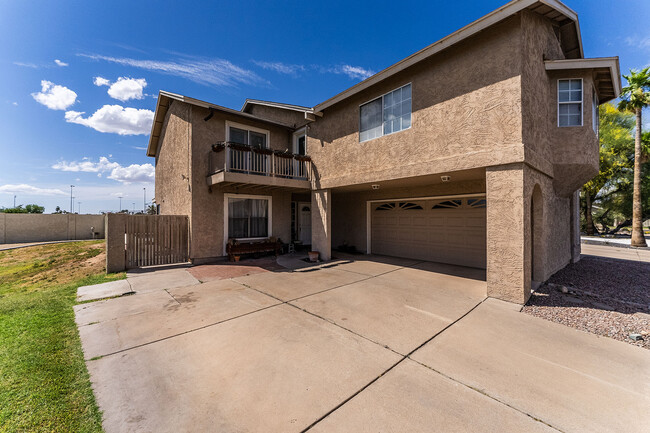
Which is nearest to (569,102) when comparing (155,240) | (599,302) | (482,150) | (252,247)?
(482,150)

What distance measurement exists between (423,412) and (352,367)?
3.09 feet

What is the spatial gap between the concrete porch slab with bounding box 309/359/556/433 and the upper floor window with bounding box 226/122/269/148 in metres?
10.5

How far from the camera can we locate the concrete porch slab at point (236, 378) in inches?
93.7

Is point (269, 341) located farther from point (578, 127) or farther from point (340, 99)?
point (578, 127)

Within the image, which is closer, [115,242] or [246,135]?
[115,242]

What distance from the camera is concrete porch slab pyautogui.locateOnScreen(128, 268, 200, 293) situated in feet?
21.7

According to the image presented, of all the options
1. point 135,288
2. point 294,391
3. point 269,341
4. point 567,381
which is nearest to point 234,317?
point 269,341

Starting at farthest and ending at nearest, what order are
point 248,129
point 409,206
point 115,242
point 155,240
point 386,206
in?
point 386,206
point 248,129
point 409,206
point 155,240
point 115,242

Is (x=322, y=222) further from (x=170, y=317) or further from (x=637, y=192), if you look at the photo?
(x=637, y=192)

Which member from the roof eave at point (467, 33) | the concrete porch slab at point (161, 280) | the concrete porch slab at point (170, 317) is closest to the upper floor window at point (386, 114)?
the roof eave at point (467, 33)

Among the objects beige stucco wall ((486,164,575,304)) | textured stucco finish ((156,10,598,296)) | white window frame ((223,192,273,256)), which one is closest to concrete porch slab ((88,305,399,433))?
beige stucco wall ((486,164,575,304))

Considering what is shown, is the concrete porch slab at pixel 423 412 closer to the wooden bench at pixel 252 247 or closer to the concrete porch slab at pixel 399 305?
the concrete porch slab at pixel 399 305

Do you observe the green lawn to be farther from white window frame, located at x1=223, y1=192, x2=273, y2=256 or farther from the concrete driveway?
white window frame, located at x1=223, y1=192, x2=273, y2=256

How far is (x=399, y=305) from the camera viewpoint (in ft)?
17.3
